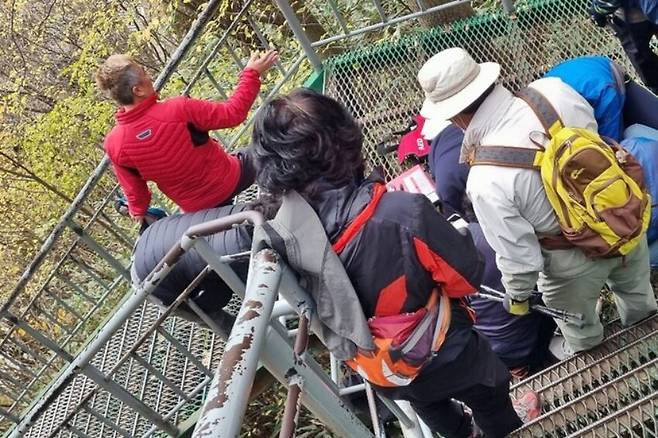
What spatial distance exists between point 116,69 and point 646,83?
2.75 metres

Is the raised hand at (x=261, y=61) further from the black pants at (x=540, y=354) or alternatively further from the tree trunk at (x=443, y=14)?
the black pants at (x=540, y=354)

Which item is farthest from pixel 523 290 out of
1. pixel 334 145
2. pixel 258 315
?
pixel 258 315

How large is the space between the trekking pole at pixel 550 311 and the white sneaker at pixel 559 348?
0.29 metres

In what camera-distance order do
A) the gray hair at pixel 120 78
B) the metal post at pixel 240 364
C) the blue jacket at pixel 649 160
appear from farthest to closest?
1. the gray hair at pixel 120 78
2. the blue jacket at pixel 649 160
3. the metal post at pixel 240 364

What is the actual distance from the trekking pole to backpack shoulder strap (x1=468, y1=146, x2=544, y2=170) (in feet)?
2.18

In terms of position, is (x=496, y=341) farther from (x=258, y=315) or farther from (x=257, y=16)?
(x=257, y=16)

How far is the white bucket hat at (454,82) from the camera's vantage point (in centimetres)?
248

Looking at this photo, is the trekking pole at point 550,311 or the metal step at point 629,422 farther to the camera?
the trekking pole at point 550,311

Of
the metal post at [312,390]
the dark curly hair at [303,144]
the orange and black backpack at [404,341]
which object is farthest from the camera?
the orange and black backpack at [404,341]

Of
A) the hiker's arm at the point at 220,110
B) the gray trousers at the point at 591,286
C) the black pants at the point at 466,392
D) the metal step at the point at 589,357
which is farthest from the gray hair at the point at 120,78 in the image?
the metal step at the point at 589,357

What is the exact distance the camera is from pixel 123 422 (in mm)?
4285

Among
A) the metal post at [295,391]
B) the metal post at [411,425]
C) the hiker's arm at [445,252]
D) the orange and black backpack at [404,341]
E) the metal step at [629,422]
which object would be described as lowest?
the metal step at [629,422]

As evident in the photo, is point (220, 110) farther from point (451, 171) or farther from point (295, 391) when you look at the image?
point (295, 391)

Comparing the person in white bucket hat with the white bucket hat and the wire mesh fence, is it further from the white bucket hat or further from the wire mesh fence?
the wire mesh fence
